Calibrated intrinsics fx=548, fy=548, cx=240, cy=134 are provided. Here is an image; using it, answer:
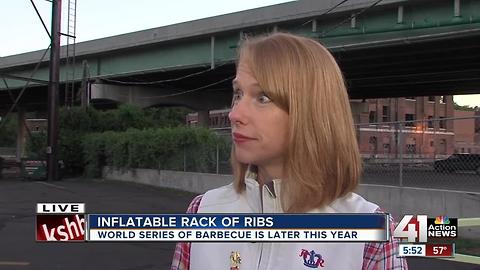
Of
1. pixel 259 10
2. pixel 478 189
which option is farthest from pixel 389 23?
pixel 478 189

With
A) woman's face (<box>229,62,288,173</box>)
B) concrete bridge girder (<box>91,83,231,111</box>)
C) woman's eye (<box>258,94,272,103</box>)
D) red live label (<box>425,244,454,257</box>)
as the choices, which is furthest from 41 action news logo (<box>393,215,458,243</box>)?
concrete bridge girder (<box>91,83,231,111</box>)

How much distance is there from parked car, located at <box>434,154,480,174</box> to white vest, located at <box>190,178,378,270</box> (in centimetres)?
1124

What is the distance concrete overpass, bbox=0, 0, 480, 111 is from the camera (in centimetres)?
2338

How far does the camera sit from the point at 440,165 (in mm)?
12867

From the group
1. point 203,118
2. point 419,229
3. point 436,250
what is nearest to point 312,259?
point 419,229

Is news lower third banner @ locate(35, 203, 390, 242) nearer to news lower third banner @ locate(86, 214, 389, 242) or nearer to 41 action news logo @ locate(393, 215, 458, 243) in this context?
news lower third banner @ locate(86, 214, 389, 242)

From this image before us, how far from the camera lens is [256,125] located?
1532mm

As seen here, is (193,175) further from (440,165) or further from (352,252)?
(352,252)

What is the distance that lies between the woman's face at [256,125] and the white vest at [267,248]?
0.10 metres

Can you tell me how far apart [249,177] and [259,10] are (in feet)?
91.1

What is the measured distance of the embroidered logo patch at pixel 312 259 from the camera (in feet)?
4.81

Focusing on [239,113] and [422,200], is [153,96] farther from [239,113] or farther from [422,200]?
[239,113]

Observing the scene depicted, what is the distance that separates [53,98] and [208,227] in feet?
90.7

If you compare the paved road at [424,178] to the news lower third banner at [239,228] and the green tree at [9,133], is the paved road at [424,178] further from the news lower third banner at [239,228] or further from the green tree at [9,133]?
the green tree at [9,133]
